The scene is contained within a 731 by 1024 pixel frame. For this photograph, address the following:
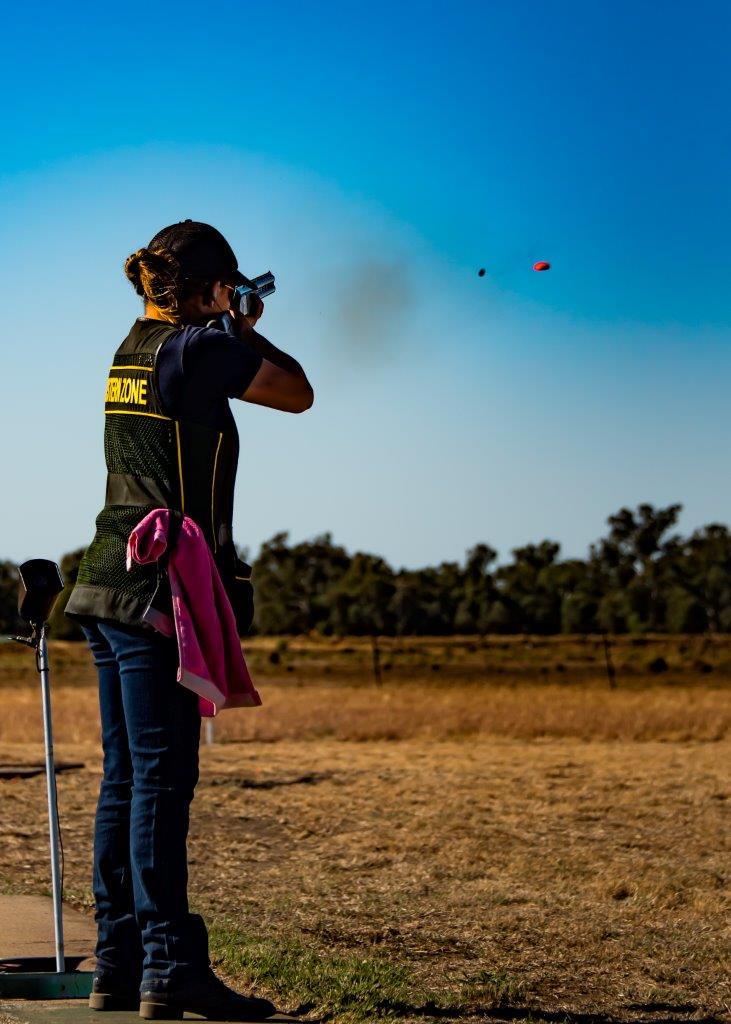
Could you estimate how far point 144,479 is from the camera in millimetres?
4008

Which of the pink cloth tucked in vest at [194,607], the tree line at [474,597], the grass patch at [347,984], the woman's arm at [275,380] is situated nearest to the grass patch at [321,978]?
the grass patch at [347,984]

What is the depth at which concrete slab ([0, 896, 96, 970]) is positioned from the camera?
16.9 ft

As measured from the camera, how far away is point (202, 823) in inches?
355

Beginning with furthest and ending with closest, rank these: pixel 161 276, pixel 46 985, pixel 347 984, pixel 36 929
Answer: pixel 36 929 < pixel 347 984 < pixel 46 985 < pixel 161 276

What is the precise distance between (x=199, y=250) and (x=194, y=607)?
3.26 ft

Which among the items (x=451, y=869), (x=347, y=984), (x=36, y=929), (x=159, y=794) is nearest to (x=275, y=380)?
(x=159, y=794)

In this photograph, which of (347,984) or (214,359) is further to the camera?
(347,984)

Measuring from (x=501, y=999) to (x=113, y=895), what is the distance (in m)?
1.35

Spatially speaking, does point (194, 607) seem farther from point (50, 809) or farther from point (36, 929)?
point (36, 929)

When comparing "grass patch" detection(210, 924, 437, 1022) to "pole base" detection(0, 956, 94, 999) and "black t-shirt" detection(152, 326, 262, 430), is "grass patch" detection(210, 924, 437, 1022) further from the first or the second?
"black t-shirt" detection(152, 326, 262, 430)

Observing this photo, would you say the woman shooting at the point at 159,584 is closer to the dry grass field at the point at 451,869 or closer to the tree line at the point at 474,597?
the dry grass field at the point at 451,869

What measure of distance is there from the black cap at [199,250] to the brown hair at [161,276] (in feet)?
0.07

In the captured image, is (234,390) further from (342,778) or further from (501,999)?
(342,778)

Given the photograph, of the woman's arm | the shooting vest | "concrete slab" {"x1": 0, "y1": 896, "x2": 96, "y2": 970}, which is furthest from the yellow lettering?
"concrete slab" {"x1": 0, "y1": 896, "x2": 96, "y2": 970}
